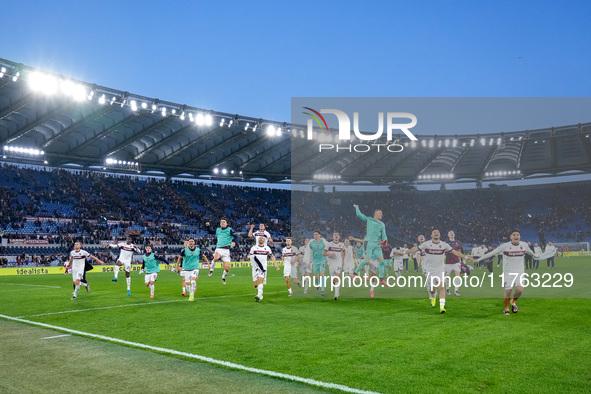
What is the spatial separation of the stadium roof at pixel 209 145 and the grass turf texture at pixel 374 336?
993 inches

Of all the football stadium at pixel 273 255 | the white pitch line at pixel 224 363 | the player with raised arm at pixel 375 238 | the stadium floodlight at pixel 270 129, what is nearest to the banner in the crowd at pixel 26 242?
the football stadium at pixel 273 255

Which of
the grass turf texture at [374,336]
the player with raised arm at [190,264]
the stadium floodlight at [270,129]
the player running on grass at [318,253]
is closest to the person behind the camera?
the grass turf texture at [374,336]

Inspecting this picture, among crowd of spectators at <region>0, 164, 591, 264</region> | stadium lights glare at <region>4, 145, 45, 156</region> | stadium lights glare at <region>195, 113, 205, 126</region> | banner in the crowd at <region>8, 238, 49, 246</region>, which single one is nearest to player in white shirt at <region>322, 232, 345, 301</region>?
crowd of spectators at <region>0, 164, 591, 264</region>

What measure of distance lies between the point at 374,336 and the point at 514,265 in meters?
4.97

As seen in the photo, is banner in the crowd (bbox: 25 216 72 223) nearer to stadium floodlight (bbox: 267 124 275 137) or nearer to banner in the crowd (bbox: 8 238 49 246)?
banner in the crowd (bbox: 8 238 49 246)

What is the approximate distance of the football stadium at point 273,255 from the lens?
7.32 meters

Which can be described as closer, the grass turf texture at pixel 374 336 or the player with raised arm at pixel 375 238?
the grass turf texture at pixel 374 336

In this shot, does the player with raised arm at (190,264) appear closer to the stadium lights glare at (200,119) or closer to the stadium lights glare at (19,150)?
the stadium lights glare at (200,119)

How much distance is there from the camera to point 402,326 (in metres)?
10.5

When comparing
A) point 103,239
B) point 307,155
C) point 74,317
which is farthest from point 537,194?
point 74,317

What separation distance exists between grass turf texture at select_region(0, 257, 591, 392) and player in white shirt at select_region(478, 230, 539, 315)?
23.5 inches

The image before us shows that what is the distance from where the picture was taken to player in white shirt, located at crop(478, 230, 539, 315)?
11969 mm

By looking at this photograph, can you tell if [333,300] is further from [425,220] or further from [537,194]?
[537,194]

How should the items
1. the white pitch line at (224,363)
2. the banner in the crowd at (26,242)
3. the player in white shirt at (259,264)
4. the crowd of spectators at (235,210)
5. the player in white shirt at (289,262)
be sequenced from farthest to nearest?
the crowd of spectators at (235,210)
the banner in the crowd at (26,242)
the player in white shirt at (289,262)
the player in white shirt at (259,264)
the white pitch line at (224,363)
